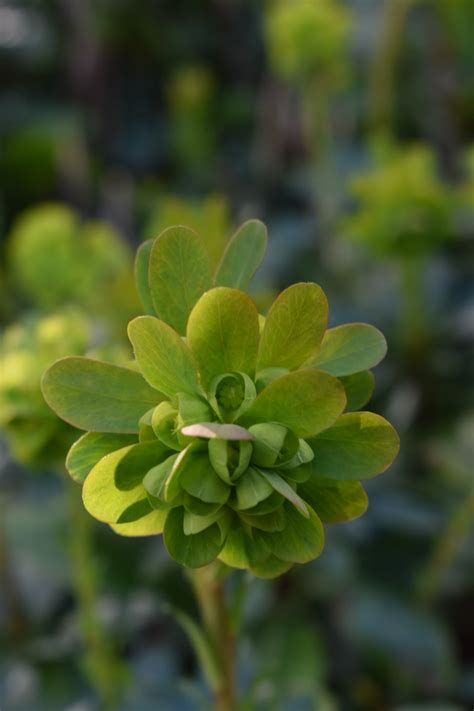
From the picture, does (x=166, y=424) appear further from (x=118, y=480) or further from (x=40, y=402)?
(x=40, y=402)

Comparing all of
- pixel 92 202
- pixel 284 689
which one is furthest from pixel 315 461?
pixel 92 202

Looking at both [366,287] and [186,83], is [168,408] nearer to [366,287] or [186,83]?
[366,287]

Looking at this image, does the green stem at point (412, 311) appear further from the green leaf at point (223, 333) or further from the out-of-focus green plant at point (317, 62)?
the green leaf at point (223, 333)

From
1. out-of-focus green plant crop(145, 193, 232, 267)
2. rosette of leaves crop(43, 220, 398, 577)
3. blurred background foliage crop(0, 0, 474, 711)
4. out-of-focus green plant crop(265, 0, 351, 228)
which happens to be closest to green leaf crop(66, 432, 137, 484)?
rosette of leaves crop(43, 220, 398, 577)

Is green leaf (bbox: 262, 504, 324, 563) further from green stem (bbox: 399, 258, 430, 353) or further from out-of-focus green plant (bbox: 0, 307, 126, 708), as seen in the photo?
green stem (bbox: 399, 258, 430, 353)

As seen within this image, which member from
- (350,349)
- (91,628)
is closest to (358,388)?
(350,349)

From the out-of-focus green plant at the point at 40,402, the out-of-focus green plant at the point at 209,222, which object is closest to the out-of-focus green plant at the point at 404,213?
the out-of-focus green plant at the point at 209,222

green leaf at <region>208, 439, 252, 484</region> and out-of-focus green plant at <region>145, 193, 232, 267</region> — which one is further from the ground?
green leaf at <region>208, 439, 252, 484</region>
